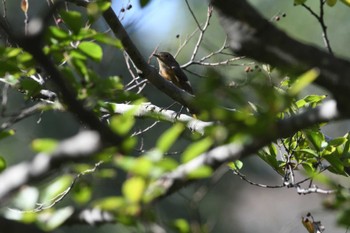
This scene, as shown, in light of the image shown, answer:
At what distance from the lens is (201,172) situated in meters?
1.44

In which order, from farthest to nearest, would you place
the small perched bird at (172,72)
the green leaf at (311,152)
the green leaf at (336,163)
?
the small perched bird at (172,72)
the green leaf at (311,152)
the green leaf at (336,163)

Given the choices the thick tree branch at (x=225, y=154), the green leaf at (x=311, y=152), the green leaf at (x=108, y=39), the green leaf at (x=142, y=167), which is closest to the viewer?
the green leaf at (x=142, y=167)

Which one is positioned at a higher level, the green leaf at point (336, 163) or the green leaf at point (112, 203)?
the green leaf at point (112, 203)

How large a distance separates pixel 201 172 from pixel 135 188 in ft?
0.45

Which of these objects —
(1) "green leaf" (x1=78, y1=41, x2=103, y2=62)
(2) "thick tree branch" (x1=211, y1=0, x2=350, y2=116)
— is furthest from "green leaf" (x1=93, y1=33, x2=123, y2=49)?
(2) "thick tree branch" (x1=211, y1=0, x2=350, y2=116)

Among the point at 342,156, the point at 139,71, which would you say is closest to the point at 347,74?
the point at 342,156

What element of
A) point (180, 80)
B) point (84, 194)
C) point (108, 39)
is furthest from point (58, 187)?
point (180, 80)

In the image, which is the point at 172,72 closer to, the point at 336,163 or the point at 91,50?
the point at 336,163

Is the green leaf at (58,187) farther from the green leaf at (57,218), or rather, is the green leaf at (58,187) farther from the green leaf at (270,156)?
the green leaf at (270,156)

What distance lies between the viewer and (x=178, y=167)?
1.54 m

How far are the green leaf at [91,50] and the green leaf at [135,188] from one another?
0.58m

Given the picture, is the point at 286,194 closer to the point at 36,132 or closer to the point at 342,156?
the point at 36,132

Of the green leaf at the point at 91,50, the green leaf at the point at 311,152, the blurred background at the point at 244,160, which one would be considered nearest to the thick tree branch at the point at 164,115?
the green leaf at the point at 311,152

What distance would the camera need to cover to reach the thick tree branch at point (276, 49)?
5.24 ft
